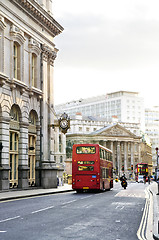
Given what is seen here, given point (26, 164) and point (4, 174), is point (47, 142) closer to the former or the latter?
point (26, 164)

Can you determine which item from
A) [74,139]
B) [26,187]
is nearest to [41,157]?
[26,187]

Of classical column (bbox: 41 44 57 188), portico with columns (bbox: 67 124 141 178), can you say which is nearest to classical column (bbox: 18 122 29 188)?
classical column (bbox: 41 44 57 188)

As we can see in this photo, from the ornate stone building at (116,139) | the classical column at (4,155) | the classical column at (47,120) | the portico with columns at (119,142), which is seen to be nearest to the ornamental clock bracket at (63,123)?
the classical column at (47,120)

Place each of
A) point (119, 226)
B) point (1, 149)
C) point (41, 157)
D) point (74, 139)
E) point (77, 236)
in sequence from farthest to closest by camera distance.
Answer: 1. point (74, 139)
2. point (41, 157)
3. point (1, 149)
4. point (119, 226)
5. point (77, 236)

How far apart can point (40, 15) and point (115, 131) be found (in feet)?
399

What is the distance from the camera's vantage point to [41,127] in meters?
42.2

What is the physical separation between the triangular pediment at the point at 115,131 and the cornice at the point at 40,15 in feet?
358

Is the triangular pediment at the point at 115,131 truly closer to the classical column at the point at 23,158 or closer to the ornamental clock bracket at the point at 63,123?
the ornamental clock bracket at the point at 63,123

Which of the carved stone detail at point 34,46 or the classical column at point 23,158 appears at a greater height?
the carved stone detail at point 34,46

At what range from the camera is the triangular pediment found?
15565 cm

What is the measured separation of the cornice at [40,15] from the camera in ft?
124

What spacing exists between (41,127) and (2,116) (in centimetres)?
883

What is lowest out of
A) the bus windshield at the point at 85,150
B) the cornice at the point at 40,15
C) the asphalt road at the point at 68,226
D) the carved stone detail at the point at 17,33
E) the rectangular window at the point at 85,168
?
the asphalt road at the point at 68,226

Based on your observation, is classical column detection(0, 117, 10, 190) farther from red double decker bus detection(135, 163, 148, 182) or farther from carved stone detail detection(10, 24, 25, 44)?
red double decker bus detection(135, 163, 148, 182)
